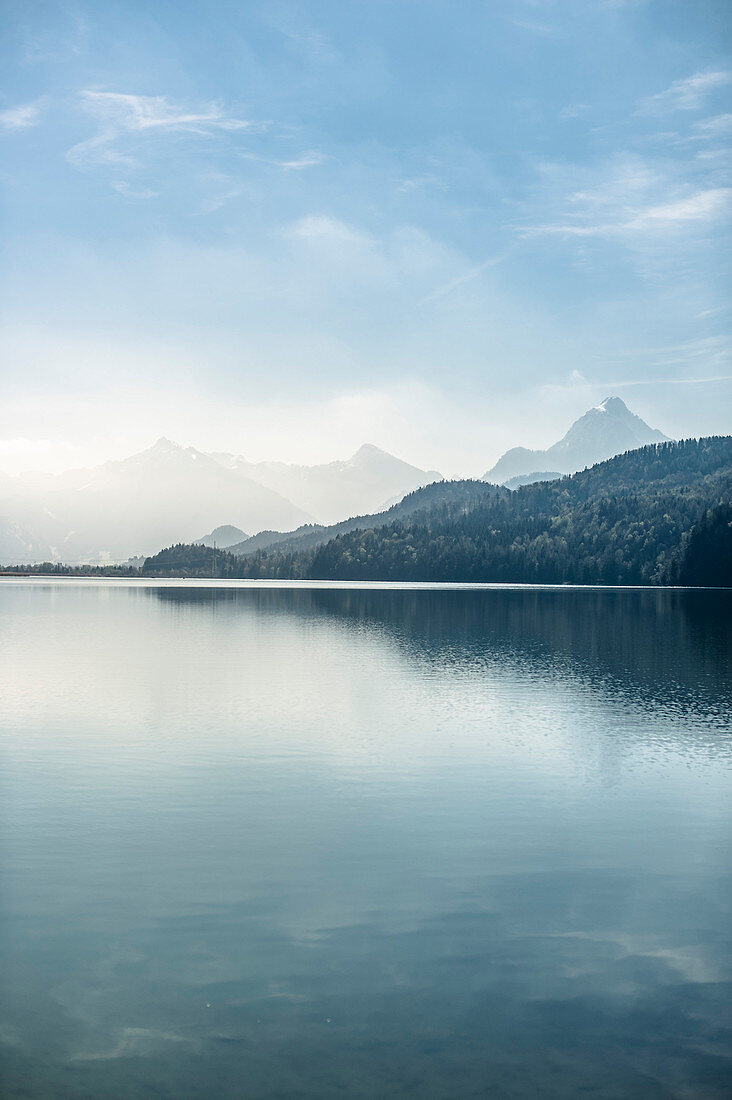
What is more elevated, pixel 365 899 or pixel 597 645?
pixel 365 899

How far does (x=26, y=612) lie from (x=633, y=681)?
113 metres

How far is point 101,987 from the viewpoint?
1557 centimetres

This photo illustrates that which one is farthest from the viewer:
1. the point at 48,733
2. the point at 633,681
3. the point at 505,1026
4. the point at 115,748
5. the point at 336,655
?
the point at 336,655

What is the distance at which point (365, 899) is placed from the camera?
65.5 feet

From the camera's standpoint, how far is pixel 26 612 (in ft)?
473

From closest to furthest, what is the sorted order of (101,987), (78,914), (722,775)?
(101,987) → (78,914) → (722,775)

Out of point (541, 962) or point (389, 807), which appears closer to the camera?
point (541, 962)

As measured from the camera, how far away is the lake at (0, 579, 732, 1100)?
44.4 feet

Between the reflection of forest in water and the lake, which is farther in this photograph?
the reflection of forest in water

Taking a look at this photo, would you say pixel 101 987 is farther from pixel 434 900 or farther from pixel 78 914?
pixel 434 900

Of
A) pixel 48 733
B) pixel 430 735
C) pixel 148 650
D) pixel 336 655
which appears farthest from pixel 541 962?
pixel 148 650

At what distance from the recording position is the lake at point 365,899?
13.5 metres

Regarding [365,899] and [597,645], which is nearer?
[365,899]

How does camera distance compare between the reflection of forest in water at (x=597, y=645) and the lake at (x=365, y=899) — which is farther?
the reflection of forest in water at (x=597, y=645)
